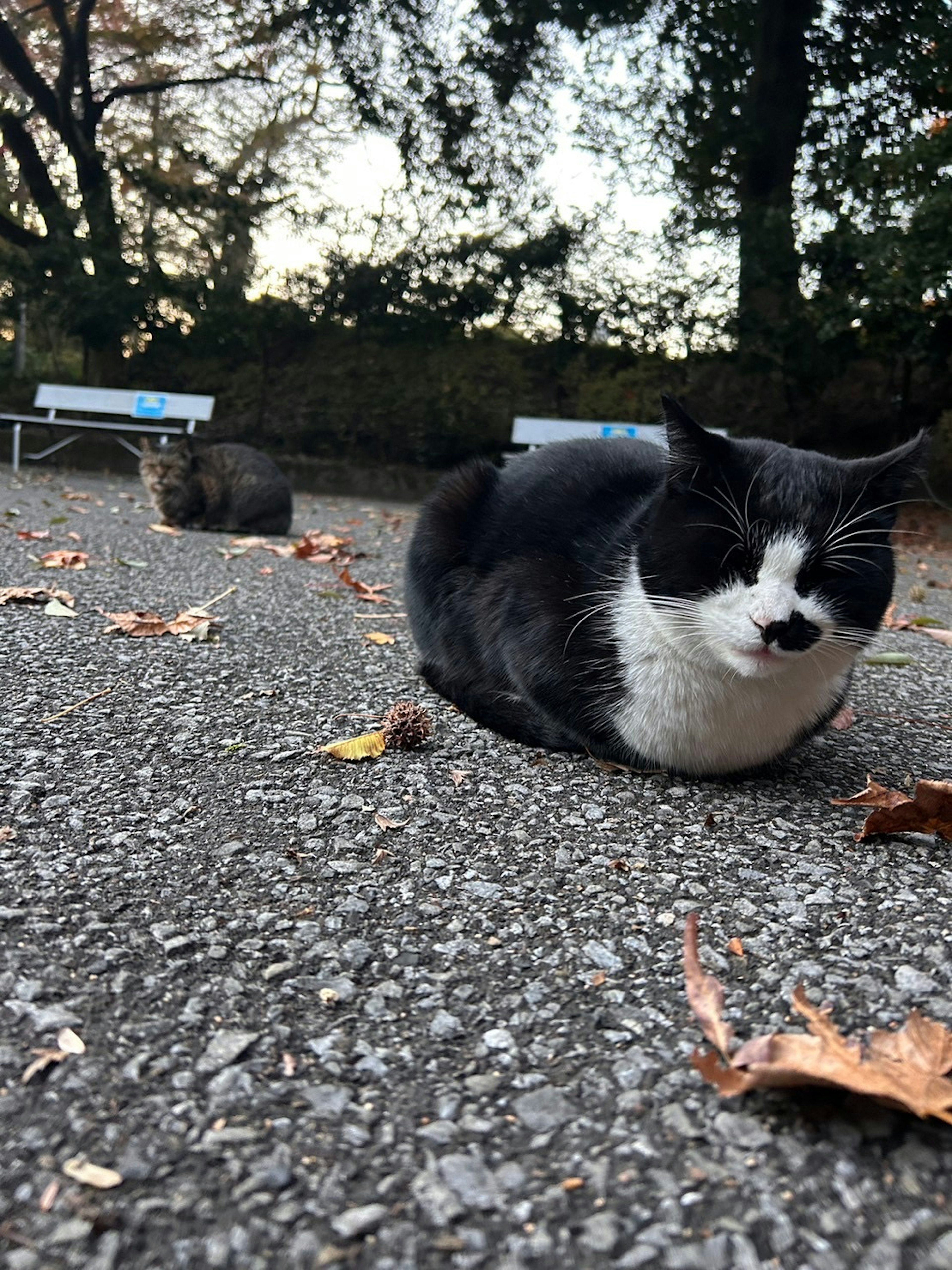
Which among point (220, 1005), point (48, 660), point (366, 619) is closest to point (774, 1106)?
point (220, 1005)

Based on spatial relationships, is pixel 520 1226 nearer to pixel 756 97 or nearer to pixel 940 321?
pixel 940 321

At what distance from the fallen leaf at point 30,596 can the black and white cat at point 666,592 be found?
185cm

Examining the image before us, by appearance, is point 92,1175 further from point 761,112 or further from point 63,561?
point 761,112

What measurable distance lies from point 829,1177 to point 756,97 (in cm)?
1094

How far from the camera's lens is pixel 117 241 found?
1134 centimetres

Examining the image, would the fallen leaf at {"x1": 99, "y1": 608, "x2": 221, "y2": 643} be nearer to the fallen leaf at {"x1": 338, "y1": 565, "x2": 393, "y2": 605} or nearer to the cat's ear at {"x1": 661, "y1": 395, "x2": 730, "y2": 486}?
the fallen leaf at {"x1": 338, "y1": 565, "x2": 393, "y2": 605}

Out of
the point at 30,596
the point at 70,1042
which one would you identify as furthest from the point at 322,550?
the point at 70,1042

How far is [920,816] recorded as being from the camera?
1976mm

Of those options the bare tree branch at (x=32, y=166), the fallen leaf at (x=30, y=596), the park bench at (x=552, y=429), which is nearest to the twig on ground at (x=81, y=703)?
the fallen leaf at (x=30, y=596)

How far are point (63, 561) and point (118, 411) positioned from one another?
6966 millimetres

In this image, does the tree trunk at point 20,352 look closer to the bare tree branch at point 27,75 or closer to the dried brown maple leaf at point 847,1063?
the bare tree branch at point 27,75

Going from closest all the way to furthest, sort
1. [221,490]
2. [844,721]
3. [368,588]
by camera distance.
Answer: [844,721] → [368,588] → [221,490]

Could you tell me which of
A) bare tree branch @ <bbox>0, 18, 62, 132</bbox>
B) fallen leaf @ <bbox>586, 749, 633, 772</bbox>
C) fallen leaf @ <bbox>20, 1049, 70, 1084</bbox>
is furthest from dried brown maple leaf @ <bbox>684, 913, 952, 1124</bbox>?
bare tree branch @ <bbox>0, 18, 62, 132</bbox>

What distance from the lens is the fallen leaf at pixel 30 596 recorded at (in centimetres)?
368
